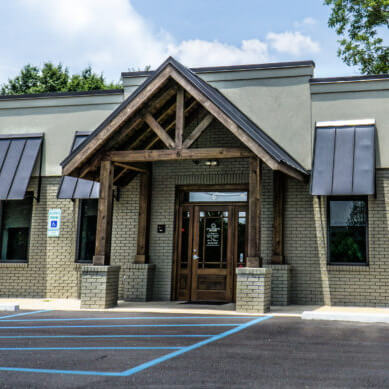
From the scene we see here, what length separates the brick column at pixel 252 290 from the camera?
1027cm

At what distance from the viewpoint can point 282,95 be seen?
43.0 ft

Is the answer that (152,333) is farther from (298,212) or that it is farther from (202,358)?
(298,212)

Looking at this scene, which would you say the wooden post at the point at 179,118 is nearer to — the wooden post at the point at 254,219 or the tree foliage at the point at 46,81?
the wooden post at the point at 254,219

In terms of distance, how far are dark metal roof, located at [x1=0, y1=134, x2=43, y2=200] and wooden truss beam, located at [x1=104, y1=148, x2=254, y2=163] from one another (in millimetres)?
3402

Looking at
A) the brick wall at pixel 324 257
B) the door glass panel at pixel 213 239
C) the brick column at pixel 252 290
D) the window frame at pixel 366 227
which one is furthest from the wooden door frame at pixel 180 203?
the brick column at pixel 252 290

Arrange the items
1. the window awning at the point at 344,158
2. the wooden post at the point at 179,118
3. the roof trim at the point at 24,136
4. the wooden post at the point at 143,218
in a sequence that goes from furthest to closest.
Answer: the roof trim at the point at 24,136, the wooden post at the point at 143,218, the window awning at the point at 344,158, the wooden post at the point at 179,118

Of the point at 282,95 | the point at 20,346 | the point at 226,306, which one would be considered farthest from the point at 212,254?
the point at 20,346

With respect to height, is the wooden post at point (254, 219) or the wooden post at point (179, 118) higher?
the wooden post at point (179, 118)

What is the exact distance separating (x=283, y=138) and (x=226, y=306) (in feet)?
13.9

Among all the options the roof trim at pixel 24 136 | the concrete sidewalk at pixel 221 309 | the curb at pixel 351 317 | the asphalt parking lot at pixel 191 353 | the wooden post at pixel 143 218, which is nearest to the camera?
the asphalt parking lot at pixel 191 353

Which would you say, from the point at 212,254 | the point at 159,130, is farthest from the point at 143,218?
the point at 159,130

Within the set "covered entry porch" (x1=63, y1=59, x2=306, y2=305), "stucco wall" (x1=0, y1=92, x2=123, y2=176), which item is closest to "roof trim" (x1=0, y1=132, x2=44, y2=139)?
"stucco wall" (x1=0, y1=92, x2=123, y2=176)

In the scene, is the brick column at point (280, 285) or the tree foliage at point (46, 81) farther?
the tree foliage at point (46, 81)

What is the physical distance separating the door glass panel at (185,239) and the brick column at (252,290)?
115 inches
